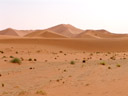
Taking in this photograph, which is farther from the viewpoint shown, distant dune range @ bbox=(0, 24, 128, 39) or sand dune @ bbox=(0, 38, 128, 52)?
distant dune range @ bbox=(0, 24, 128, 39)

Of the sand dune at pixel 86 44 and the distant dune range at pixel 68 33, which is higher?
the distant dune range at pixel 68 33

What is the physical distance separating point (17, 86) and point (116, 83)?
4.53 metres

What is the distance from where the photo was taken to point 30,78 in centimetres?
1541

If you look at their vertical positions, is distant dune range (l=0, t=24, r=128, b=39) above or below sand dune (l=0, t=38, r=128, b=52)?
above

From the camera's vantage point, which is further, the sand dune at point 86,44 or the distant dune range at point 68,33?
the distant dune range at point 68,33

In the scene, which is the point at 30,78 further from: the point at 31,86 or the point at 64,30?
the point at 64,30

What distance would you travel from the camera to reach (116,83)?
13.0 metres

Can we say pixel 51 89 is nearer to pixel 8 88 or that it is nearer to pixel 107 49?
pixel 8 88

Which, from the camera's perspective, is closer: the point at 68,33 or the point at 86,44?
the point at 86,44

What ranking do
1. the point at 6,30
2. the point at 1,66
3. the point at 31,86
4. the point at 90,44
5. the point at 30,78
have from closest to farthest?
1. the point at 31,86
2. the point at 30,78
3. the point at 1,66
4. the point at 90,44
5. the point at 6,30

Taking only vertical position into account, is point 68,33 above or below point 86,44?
above

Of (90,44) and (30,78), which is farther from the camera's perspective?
(90,44)

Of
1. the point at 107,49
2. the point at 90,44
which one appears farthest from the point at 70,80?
the point at 90,44

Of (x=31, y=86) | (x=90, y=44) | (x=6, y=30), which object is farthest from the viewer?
(x=6, y=30)
